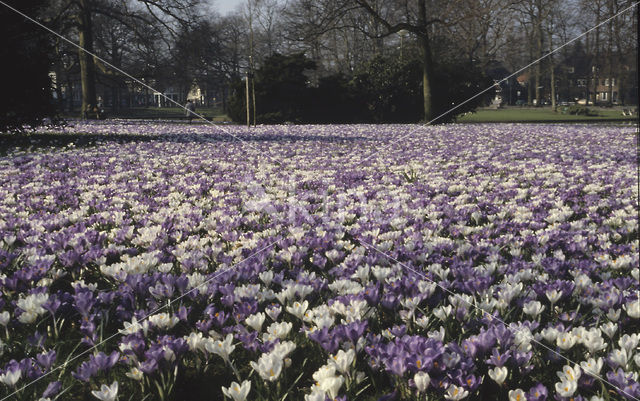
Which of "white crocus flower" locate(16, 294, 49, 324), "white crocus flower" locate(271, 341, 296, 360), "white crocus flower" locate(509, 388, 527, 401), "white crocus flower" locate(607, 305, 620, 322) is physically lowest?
"white crocus flower" locate(509, 388, 527, 401)

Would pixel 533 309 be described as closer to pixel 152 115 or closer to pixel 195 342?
pixel 195 342

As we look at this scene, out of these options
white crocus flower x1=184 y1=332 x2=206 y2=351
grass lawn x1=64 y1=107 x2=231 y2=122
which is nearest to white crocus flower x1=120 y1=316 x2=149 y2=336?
white crocus flower x1=184 y1=332 x2=206 y2=351

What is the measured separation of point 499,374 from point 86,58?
30.6m

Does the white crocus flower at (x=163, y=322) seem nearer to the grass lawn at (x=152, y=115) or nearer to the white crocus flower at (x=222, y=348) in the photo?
the white crocus flower at (x=222, y=348)

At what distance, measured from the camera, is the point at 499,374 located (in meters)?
2.00

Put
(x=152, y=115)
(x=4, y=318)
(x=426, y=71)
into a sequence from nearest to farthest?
(x=4, y=318)
(x=426, y=71)
(x=152, y=115)

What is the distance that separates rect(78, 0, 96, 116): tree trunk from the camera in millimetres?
26659

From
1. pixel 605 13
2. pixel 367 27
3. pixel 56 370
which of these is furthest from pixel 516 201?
pixel 367 27

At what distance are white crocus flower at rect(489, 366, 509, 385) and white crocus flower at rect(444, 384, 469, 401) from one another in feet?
0.54

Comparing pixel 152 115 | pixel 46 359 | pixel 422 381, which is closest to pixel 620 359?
pixel 422 381

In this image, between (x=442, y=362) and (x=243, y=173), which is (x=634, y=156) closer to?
(x=243, y=173)

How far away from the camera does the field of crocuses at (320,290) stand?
2.10m

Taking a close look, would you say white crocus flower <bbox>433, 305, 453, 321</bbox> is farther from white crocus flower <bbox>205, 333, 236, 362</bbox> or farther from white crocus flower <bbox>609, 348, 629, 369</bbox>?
white crocus flower <bbox>205, 333, 236, 362</bbox>

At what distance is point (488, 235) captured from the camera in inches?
168
